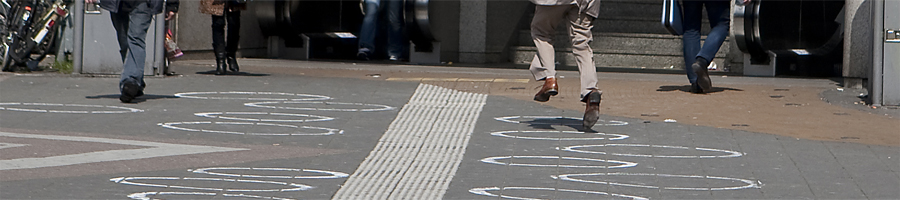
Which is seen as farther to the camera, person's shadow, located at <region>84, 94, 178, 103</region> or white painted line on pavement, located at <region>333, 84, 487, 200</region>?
person's shadow, located at <region>84, 94, 178, 103</region>

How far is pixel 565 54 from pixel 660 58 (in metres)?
1.25

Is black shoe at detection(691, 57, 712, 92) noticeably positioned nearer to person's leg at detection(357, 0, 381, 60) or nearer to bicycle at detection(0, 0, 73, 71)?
bicycle at detection(0, 0, 73, 71)

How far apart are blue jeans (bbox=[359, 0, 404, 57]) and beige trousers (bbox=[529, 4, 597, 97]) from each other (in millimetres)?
8558

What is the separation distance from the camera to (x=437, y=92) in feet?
34.1

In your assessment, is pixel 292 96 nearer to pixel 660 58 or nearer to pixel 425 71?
pixel 425 71

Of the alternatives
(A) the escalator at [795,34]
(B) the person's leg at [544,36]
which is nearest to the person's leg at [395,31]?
(A) the escalator at [795,34]

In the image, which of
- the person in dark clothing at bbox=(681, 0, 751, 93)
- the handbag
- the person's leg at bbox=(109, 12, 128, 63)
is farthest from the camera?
the handbag

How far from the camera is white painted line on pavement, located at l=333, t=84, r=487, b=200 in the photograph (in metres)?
5.13

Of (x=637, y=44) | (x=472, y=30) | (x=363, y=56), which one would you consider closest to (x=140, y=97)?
(x=363, y=56)

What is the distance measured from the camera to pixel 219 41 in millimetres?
12375

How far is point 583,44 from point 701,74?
3.14 m

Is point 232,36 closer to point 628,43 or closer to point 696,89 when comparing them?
point 696,89

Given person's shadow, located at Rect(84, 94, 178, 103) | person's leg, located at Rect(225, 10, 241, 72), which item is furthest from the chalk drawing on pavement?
person's leg, located at Rect(225, 10, 241, 72)

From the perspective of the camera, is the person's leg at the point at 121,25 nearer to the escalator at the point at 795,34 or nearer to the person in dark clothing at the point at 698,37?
the person in dark clothing at the point at 698,37
